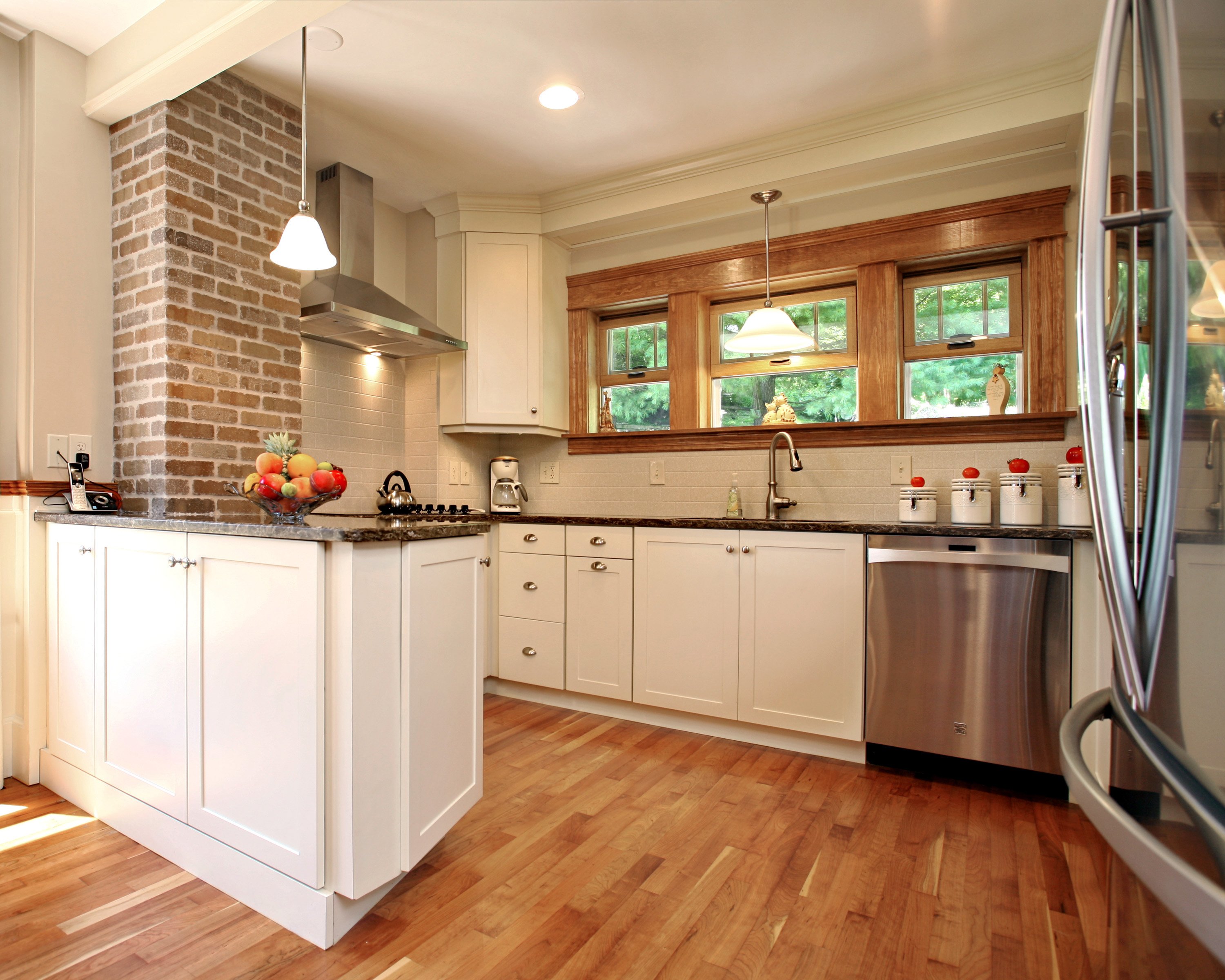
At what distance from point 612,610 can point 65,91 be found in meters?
2.87

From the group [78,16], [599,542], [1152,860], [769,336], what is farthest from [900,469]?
[78,16]

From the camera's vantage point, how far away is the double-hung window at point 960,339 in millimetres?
2965

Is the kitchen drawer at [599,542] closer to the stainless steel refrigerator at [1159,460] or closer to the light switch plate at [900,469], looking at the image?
the light switch plate at [900,469]

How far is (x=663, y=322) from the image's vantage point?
3771 millimetres

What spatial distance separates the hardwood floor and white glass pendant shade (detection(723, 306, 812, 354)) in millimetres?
1697

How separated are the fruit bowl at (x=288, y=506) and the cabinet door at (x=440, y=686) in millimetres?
379

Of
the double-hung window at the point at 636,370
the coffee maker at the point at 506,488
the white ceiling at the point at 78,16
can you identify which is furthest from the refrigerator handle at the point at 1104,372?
the coffee maker at the point at 506,488

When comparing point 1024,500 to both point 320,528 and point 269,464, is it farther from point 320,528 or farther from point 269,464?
point 269,464

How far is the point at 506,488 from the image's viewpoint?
3809mm

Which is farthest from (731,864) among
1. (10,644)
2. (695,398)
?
(10,644)

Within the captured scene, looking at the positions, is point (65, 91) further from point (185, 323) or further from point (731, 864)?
point (731, 864)

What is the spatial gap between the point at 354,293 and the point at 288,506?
62.2 inches

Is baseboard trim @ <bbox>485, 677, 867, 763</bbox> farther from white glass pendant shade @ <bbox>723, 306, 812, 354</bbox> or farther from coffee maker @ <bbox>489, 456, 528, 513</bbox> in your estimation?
white glass pendant shade @ <bbox>723, 306, 812, 354</bbox>

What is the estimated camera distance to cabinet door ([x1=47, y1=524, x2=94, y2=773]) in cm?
212
